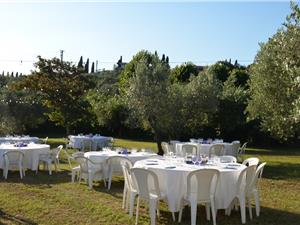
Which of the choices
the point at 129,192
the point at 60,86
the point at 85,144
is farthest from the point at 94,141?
the point at 129,192

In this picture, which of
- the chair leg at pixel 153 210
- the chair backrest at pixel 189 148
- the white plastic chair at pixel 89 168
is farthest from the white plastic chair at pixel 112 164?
the chair backrest at pixel 189 148

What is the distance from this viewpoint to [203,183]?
720 cm

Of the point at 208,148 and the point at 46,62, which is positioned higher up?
the point at 46,62

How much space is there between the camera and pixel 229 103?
26.0 m

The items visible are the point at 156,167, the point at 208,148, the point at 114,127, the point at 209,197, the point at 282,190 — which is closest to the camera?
the point at 209,197

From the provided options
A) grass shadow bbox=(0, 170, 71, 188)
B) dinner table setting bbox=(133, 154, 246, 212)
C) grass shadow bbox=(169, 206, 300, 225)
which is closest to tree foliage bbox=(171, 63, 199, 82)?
grass shadow bbox=(0, 170, 71, 188)

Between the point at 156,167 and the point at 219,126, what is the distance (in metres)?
19.6

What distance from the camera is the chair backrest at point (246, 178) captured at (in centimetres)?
763

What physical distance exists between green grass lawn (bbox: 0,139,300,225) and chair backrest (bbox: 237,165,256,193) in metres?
0.59

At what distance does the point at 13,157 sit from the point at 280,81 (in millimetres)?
8638

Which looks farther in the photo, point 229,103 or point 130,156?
point 229,103

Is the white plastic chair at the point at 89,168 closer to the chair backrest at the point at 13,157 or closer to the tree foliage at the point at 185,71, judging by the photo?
the chair backrest at the point at 13,157

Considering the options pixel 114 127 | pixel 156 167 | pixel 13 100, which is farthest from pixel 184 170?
pixel 114 127

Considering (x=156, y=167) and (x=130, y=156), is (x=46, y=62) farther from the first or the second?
(x=156, y=167)
